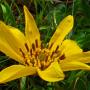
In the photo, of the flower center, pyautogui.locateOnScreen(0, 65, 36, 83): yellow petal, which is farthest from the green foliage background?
pyautogui.locateOnScreen(0, 65, 36, 83): yellow petal

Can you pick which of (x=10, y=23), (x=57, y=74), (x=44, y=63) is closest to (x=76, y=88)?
(x=44, y=63)

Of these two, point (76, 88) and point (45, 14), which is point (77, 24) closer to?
point (45, 14)

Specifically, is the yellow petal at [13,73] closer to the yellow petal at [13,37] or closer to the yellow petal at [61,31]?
the yellow petal at [13,37]

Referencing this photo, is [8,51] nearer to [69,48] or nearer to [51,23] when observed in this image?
[69,48]

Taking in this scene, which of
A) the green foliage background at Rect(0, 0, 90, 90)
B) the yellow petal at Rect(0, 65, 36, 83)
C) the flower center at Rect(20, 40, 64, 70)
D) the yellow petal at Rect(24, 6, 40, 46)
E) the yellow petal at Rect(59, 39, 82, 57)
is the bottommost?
the green foliage background at Rect(0, 0, 90, 90)

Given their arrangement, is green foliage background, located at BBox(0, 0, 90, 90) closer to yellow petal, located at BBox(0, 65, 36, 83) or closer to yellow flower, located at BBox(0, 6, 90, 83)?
yellow flower, located at BBox(0, 6, 90, 83)

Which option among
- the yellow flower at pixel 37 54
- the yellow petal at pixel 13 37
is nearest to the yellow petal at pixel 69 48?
the yellow flower at pixel 37 54

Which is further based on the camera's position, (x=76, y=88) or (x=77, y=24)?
(x=77, y=24)
